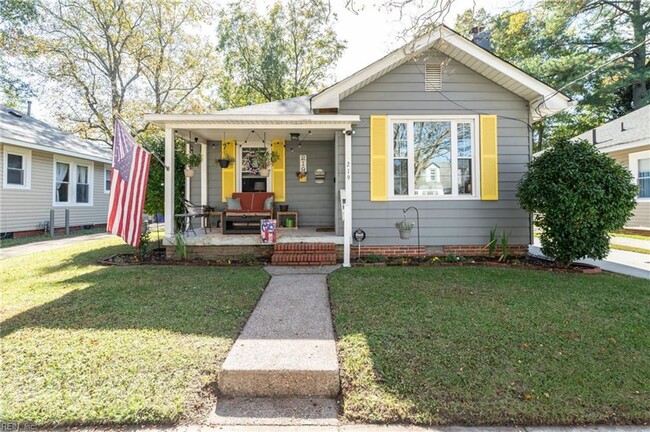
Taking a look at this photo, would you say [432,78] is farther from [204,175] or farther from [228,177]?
[204,175]

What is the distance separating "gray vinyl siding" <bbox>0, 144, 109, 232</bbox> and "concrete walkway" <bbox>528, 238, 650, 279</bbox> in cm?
1517

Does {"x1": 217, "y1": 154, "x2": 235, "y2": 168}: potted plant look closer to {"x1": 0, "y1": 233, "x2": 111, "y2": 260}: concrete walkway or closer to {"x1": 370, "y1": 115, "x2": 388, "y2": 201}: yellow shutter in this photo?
{"x1": 370, "y1": 115, "x2": 388, "y2": 201}: yellow shutter

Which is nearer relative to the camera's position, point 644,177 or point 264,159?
point 264,159

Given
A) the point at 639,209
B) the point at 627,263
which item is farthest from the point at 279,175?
the point at 639,209

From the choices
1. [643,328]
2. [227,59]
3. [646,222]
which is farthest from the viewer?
[227,59]

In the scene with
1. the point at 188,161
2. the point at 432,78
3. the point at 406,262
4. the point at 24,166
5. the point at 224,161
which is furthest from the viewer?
the point at 24,166

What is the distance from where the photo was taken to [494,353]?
115 inches

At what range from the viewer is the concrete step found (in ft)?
8.32

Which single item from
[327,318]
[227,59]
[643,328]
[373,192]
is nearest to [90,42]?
[227,59]

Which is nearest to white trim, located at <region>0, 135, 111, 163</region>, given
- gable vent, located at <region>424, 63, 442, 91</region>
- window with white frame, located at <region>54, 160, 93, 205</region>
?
window with white frame, located at <region>54, 160, 93, 205</region>

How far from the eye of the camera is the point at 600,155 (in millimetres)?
5766

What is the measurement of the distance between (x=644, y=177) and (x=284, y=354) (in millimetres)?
14586

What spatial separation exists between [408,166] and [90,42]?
1766 centimetres

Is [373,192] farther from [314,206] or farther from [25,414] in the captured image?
[25,414]
